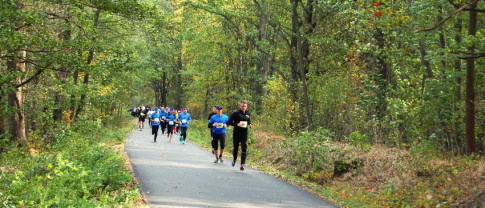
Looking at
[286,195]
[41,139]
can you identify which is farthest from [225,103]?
[286,195]

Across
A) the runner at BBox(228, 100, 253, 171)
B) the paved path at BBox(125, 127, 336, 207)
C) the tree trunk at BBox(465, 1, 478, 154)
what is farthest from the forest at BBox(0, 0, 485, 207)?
the runner at BBox(228, 100, 253, 171)

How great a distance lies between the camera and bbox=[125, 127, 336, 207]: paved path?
8469mm

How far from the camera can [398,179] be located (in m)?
11.1

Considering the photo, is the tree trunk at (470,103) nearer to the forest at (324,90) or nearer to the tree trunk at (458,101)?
the forest at (324,90)

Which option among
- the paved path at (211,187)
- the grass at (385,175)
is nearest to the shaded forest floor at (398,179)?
the grass at (385,175)

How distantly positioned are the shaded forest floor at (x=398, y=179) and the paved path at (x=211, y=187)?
923 mm

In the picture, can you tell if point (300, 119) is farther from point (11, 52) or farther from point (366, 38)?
point (11, 52)

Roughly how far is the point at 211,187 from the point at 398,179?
4.50 metres

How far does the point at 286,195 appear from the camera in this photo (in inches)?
385

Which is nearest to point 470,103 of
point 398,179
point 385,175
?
point 385,175

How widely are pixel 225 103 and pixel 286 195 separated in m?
29.3

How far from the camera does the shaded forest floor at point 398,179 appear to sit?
9453 mm

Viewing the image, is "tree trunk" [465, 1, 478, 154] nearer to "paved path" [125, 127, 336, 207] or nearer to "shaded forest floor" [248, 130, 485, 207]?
"shaded forest floor" [248, 130, 485, 207]

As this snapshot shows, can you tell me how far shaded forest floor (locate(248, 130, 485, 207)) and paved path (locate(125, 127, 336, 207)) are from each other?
3.03 ft
